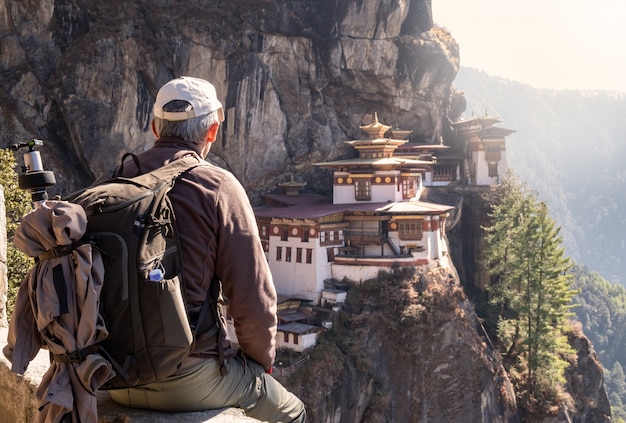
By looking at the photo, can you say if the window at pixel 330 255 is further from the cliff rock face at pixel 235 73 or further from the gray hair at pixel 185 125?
the gray hair at pixel 185 125

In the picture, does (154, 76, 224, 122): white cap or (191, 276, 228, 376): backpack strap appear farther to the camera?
(154, 76, 224, 122): white cap

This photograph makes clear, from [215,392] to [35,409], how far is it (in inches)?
53.4

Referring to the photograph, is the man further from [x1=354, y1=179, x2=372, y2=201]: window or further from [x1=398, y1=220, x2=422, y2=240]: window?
[x1=354, y1=179, x2=372, y2=201]: window

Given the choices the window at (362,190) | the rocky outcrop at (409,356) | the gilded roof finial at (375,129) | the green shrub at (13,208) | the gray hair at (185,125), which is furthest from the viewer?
the gilded roof finial at (375,129)

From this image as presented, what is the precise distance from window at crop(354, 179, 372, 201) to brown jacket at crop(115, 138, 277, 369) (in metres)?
28.4

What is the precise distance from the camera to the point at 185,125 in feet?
12.4

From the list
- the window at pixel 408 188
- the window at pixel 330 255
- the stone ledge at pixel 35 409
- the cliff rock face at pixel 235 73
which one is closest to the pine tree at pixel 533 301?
the window at pixel 408 188

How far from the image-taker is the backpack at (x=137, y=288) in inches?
123

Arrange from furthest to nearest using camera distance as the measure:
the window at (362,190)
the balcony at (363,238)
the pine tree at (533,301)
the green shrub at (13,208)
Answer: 1. the window at (362,190)
2. the pine tree at (533,301)
3. the balcony at (363,238)
4. the green shrub at (13,208)

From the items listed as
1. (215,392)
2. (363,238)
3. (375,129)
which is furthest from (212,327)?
(375,129)

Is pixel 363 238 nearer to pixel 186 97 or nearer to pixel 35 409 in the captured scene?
pixel 35 409

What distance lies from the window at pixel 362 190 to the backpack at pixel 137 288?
28.8 meters

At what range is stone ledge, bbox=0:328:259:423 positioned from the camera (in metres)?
3.42

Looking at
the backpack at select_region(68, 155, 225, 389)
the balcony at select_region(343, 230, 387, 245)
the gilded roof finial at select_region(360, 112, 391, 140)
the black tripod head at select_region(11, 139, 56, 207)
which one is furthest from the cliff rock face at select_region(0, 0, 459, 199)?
the backpack at select_region(68, 155, 225, 389)
